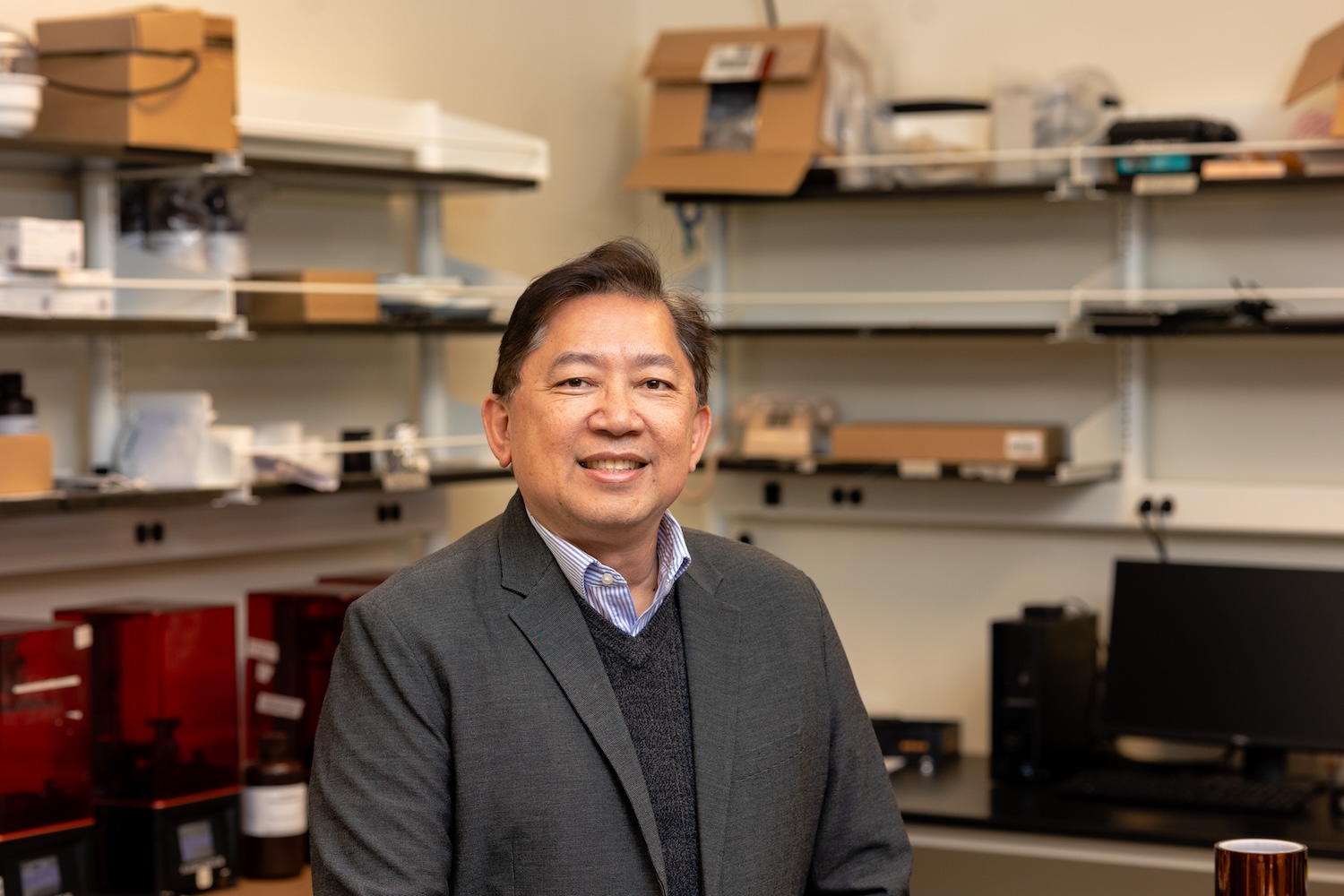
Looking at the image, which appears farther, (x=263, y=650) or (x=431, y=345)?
(x=431, y=345)

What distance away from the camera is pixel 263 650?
2.70m

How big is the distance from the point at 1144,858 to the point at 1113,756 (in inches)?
20.1

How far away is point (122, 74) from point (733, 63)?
1.40 meters

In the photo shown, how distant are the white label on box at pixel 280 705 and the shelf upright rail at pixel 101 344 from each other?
462 mm

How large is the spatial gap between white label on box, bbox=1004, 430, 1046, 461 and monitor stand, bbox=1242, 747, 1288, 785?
27.5 inches

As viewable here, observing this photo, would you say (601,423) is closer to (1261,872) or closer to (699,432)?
(699,432)

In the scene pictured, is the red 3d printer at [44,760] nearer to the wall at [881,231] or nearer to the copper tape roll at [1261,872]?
the wall at [881,231]

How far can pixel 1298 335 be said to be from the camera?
308 cm

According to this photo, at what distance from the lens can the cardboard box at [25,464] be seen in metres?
2.25

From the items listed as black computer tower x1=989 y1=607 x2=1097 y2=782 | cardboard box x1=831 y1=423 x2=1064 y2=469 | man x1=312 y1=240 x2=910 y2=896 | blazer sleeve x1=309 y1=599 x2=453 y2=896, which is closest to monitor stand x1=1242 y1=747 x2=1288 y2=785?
black computer tower x1=989 y1=607 x2=1097 y2=782

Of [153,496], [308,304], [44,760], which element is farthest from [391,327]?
[44,760]

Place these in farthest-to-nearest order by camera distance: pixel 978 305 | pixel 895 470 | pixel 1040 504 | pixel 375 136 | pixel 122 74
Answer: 1. pixel 978 305
2. pixel 1040 504
3. pixel 895 470
4. pixel 375 136
5. pixel 122 74

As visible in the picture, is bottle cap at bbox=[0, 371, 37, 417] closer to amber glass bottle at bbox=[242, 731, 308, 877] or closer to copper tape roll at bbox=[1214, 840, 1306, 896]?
amber glass bottle at bbox=[242, 731, 308, 877]

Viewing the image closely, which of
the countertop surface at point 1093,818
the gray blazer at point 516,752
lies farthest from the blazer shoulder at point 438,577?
the countertop surface at point 1093,818
